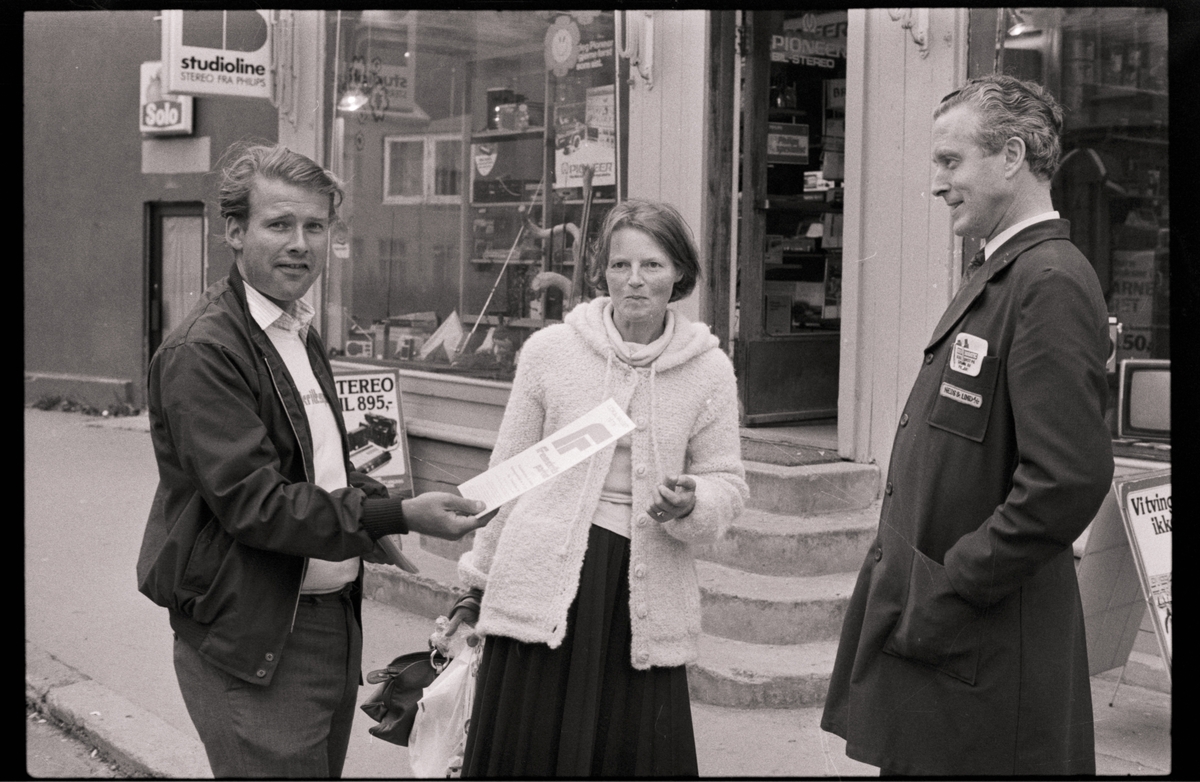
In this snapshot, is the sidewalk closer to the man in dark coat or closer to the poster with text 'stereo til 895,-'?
the poster with text 'stereo til 895,-'

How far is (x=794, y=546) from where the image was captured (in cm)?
564

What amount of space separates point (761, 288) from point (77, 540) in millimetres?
4719

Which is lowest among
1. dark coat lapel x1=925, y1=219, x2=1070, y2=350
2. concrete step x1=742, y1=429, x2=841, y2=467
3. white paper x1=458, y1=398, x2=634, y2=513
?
concrete step x1=742, y1=429, x2=841, y2=467

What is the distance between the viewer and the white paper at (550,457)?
274cm

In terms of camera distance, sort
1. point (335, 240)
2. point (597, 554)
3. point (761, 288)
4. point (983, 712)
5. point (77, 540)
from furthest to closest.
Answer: point (335, 240) < point (77, 540) < point (761, 288) < point (597, 554) < point (983, 712)

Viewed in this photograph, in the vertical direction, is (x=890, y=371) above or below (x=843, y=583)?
above

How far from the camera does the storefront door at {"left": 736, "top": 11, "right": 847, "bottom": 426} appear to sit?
7066mm

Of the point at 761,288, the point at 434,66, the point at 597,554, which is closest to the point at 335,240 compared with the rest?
the point at 434,66

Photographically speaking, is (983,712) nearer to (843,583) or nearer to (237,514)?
(237,514)

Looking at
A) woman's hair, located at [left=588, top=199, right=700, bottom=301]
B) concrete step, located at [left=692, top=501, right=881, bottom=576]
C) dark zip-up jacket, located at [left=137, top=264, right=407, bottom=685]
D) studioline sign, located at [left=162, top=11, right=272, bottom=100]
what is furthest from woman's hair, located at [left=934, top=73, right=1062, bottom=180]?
studioline sign, located at [left=162, top=11, right=272, bottom=100]

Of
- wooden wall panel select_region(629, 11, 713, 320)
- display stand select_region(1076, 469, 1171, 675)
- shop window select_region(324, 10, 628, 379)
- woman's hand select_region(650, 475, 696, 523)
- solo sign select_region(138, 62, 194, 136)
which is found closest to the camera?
woman's hand select_region(650, 475, 696, 523)

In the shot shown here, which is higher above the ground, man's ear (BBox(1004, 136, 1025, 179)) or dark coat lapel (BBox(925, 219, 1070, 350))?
man's ear (BBox(1004, 136, 1025, 179))

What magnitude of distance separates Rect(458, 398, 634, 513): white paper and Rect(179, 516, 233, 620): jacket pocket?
20.9 inches
